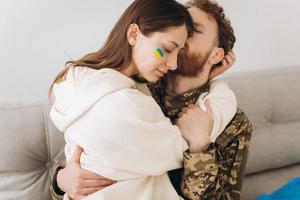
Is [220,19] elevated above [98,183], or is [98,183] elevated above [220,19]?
[220,19]

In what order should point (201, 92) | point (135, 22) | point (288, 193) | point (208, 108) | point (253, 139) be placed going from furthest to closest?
point (253, 139) → point (288, 193) → point (201, 92) → point (208, 108) → point (135, 22)

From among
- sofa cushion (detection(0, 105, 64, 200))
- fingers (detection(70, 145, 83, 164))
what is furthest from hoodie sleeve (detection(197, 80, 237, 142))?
sofa cushion (detection(0, 105, 64, 200))

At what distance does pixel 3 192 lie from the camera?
1.24 metres

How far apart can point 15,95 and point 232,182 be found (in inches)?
33.0

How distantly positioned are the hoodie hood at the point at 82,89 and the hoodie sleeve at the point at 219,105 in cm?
25

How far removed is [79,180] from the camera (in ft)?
3.31

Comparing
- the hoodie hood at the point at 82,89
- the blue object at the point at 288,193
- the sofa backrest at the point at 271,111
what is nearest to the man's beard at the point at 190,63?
the hoodie hood at the point at 82,89

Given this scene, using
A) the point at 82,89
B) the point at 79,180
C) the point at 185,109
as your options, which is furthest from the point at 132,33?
the point at 79,180

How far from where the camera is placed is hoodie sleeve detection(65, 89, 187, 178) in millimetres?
931

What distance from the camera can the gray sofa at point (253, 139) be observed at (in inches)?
49.1

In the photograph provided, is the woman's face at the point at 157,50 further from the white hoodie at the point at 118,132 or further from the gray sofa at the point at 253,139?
the gray sofa at the point at 253,139

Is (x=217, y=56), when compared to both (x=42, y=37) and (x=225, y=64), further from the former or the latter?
(x=42, y=37)

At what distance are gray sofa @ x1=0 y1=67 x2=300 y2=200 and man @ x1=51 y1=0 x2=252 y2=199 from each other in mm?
141

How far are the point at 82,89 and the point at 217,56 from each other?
475 millimetres
